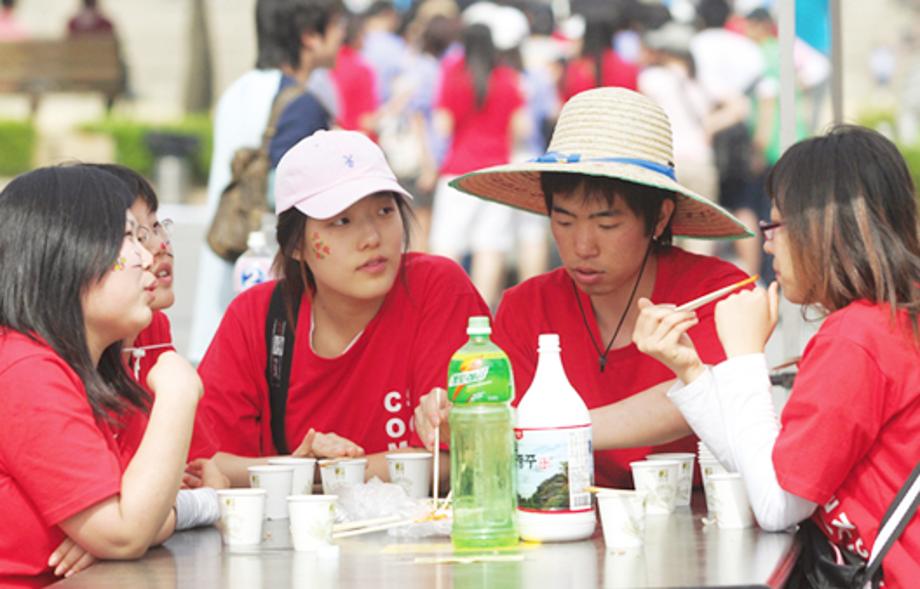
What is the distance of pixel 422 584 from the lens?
2.42 meters

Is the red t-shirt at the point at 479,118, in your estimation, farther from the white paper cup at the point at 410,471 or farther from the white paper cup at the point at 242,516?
the white paper cup at the point at 242,516

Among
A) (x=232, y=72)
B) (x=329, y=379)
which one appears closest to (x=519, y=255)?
(x=329, y=379)

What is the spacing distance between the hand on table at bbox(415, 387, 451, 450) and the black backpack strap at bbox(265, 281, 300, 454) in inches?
23.8

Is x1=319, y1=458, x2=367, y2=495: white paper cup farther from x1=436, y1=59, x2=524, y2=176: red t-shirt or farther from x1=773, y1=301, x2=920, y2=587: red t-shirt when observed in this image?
x1=436, y1=59, x2=524, y2=176: red t-shirt

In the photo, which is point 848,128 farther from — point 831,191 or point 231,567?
point 231,567

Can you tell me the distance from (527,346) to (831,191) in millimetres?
1072

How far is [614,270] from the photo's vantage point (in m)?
3.56

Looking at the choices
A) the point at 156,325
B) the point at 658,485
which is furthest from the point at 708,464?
the point at 156,325

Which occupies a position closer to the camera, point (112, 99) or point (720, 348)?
point (720, 348)

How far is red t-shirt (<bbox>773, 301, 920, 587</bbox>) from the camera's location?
2.67 m

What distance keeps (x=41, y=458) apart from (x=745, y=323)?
4.47ft

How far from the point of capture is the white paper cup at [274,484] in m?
3.12

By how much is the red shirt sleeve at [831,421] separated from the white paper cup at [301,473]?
3.43 feet

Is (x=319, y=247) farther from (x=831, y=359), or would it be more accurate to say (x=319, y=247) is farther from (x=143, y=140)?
(x=143, y=140)
